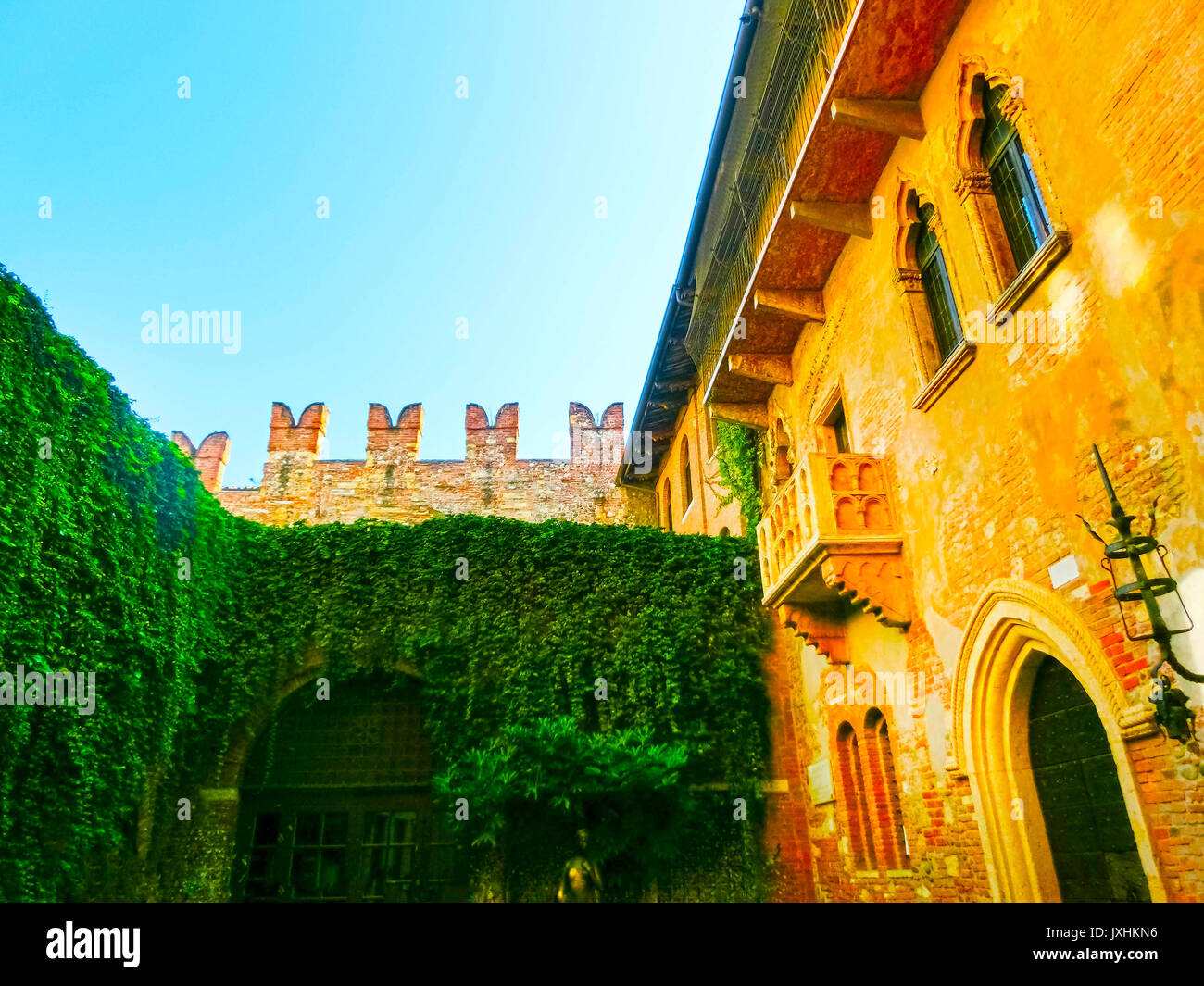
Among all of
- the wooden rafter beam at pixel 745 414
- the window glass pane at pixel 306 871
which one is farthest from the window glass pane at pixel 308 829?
the wooden rafter beam at pixel 745 414

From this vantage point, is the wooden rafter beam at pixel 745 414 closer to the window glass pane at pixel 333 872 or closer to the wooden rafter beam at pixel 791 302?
the wooden rafter beam at pixel 791 302

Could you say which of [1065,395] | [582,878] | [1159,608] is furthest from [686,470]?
[1159,608]

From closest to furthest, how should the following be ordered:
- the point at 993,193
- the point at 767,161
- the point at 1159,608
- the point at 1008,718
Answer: the point at 1159,608 → the point at 1008,718 → the point at 993,193 → the point at 767,161

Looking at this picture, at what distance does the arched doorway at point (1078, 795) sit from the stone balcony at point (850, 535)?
1693 millimetres

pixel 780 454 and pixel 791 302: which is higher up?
pixel 791 302

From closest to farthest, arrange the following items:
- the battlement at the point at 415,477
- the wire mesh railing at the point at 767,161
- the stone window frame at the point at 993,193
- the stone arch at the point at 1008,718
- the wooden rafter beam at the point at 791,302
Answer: the stone window frame at the point at 993,193 → the stone arch at the point at 1008,718 → the wire mesh railing at the point at 767,161 → the wooden rafter beam at the point at 791,302 → the battlement at the point at 415,477

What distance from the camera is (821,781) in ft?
31.5

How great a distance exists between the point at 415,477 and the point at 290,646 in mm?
7640

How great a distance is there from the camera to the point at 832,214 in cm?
810

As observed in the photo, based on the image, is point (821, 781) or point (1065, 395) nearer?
point (1065, 395)

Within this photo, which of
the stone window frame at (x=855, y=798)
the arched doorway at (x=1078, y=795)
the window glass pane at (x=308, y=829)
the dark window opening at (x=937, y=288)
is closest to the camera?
the arched doorway at (x=1078, y=795)

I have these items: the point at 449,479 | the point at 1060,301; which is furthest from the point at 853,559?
the point at 449,479

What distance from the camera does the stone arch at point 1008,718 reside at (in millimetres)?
5316

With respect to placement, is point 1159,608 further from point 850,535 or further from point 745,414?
point 745,414
